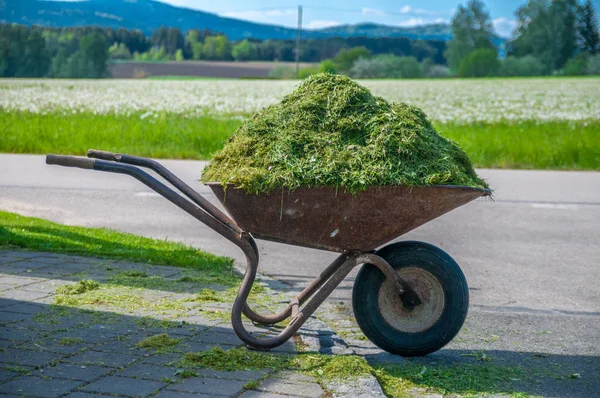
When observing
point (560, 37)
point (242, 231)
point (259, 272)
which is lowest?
point (259, 272)

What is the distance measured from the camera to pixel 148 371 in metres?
3.40

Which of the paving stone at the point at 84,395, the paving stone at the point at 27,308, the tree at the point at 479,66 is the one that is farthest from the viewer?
the tree at the point at 479,66

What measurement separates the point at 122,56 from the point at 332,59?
1832 centimetres

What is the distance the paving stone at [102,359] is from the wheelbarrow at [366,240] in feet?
1.67

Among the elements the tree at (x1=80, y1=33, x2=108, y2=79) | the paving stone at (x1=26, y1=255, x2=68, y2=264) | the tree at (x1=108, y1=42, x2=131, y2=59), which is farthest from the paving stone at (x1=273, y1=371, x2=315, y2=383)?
the tree at (x1=108, y1=42, x2=131, y2=59)

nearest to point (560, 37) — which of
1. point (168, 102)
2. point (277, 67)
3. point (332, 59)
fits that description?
point (332, 59)

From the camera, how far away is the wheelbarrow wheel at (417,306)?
3.79 meters

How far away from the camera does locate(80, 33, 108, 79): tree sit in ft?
95.2

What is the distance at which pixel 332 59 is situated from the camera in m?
49.4

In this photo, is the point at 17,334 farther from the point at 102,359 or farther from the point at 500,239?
the point at 500,239

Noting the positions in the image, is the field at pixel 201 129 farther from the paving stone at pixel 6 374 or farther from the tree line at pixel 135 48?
the paving stone at pixel 6 374

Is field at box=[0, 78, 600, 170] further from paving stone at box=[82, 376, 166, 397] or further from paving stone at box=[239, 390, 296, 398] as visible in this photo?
paving stone at box=[239, 390, 296, 398]

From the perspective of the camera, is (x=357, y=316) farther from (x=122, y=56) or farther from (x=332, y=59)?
(x=332, y=59)

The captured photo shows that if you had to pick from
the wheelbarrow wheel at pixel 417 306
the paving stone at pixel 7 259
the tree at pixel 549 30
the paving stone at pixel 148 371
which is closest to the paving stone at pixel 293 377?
the paving stone at pixel 148 371
